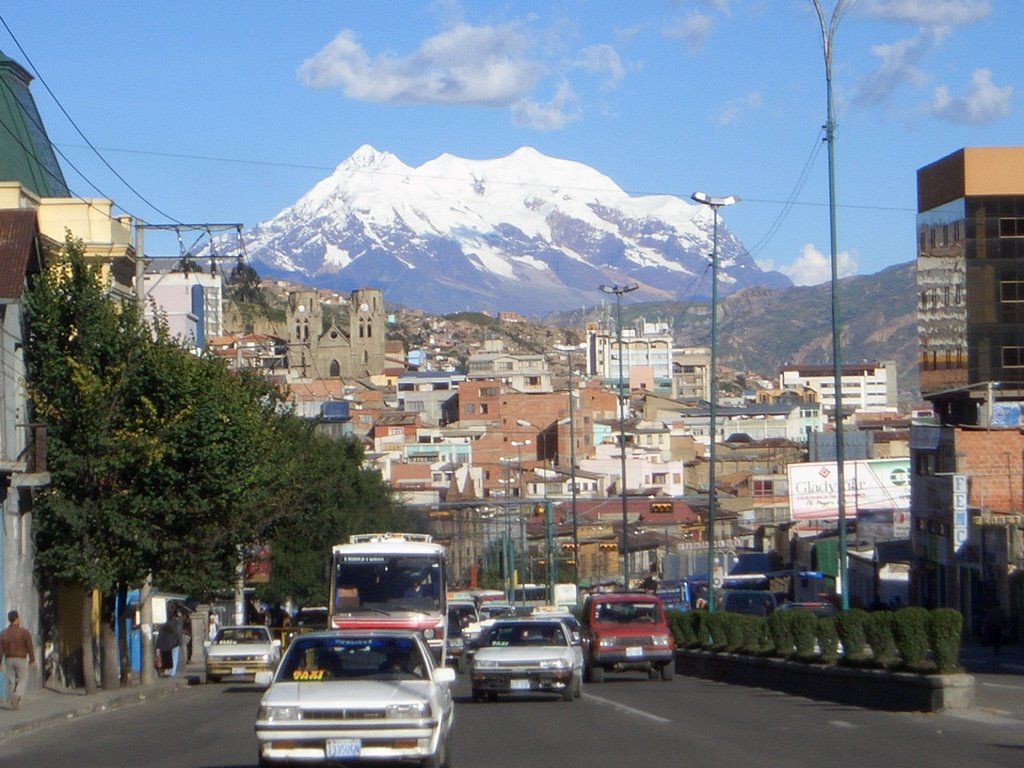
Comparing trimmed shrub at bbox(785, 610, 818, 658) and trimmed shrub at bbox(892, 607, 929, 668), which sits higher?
trimmed shrub at bbox(892, 607, 929, 668)

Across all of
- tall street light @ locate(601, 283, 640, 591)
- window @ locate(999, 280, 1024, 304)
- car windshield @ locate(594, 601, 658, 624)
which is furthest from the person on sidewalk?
window @ locate(999, 280, 1024, 304)

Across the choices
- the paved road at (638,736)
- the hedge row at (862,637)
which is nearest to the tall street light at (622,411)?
the hedge row at (862,637)

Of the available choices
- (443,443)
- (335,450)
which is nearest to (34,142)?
(335,450)

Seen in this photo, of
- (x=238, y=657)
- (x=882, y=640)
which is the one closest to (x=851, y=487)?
(x=238, y=657)

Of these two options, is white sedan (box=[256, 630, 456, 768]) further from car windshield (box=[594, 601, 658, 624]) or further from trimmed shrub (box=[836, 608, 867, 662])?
car windshield (box=[594, 601, 658, 624])

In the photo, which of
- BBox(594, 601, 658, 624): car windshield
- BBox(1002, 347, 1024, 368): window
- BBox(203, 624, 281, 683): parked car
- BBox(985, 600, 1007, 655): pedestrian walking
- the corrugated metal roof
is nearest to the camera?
the corrugated metal roof

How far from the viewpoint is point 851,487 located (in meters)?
83.2

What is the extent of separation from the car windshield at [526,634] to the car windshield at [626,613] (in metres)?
5.18

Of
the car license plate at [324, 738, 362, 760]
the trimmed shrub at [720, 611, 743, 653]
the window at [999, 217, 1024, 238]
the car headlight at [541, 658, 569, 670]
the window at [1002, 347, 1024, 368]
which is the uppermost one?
the window at [999, 217, 1024, 238]

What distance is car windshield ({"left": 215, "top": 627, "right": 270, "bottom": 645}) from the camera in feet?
136

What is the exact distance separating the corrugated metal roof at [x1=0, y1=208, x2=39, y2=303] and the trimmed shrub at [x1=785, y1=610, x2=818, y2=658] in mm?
15473

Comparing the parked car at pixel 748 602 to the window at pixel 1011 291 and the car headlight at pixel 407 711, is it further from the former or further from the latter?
the car headlight at pixel 407 711

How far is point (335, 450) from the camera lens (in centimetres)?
6681

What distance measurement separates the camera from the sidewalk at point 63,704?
24.1m
